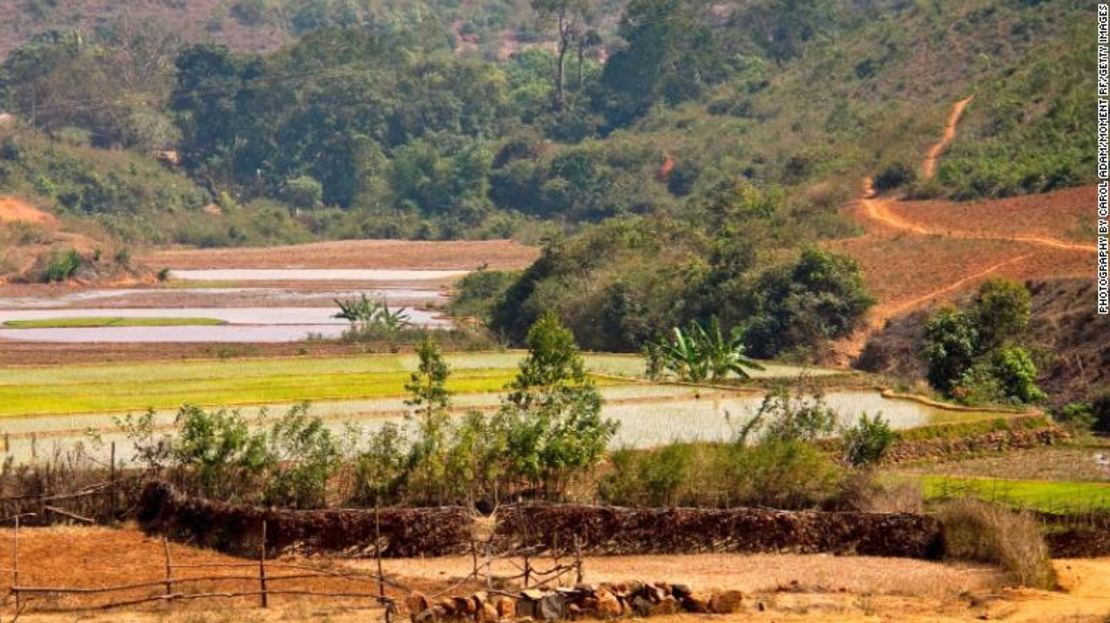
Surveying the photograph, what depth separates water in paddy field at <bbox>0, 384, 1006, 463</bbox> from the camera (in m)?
30.5

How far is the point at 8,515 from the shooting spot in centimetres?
2525

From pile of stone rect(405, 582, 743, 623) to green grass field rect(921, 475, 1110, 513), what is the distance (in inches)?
243

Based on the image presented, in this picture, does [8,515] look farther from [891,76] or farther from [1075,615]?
[891,76]

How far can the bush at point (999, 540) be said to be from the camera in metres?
23.1

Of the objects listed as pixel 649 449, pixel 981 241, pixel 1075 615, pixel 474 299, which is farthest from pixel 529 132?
pixel 1075 615

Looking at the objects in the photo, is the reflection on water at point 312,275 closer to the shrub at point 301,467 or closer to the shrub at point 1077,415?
the shrub at point 1077,415

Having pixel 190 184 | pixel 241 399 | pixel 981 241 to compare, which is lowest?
pixel 241 399

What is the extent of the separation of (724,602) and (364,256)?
225ft

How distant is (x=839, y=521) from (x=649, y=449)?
4.70 m

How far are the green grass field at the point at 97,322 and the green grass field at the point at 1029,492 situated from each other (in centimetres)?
3179

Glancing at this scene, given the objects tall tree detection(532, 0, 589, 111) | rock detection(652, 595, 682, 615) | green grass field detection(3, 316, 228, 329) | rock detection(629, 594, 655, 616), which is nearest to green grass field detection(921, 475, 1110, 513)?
rock detection(652, 595, 682, 615)

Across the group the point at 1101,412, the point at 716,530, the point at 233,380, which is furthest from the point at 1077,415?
the point at 233,380

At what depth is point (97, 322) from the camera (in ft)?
190

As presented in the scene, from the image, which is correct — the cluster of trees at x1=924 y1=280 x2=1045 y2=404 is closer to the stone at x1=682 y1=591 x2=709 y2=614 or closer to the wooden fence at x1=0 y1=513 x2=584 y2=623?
the wooden fence at x1=0 y1=513 x2=584 y2=623
